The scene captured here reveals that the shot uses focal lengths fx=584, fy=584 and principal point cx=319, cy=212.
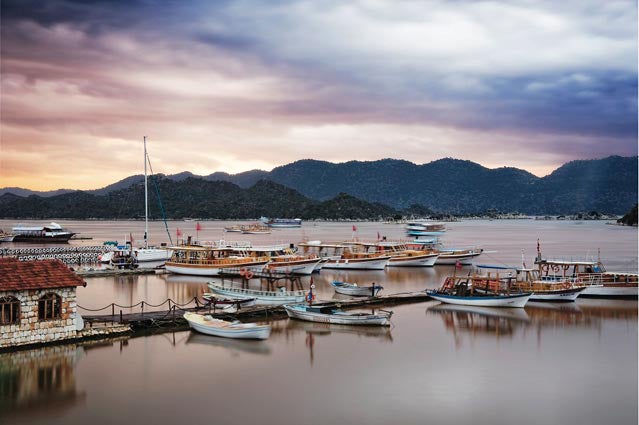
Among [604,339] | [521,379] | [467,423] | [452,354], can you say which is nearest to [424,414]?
[467,423]

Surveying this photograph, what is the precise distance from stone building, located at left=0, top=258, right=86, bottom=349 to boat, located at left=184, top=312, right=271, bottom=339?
5880 mm

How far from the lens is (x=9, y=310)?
24.3 metres

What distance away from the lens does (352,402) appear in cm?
2023

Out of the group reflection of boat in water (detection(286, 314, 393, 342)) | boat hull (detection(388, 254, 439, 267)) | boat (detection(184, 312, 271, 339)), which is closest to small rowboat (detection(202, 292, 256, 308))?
reflection of boat in water (detection(286, 314, 393, 342))

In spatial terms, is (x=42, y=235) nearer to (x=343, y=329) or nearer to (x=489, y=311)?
(x=343, y=329)

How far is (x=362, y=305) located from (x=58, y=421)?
877 inches

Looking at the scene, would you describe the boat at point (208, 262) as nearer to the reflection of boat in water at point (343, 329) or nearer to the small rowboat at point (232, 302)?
the small rowboat at point (232, 302)

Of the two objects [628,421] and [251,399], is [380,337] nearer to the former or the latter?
[251,399]

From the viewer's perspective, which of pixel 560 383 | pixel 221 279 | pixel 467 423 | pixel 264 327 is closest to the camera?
pixel 467 423

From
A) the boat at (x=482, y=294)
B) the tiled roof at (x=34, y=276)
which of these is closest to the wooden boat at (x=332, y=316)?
the boat at (x=482, y=294)

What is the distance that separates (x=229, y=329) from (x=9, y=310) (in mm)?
9566

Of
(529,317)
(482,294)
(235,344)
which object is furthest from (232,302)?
(529,317)

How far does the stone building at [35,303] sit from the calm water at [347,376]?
75 centimetres

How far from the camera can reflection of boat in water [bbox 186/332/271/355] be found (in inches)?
1061
